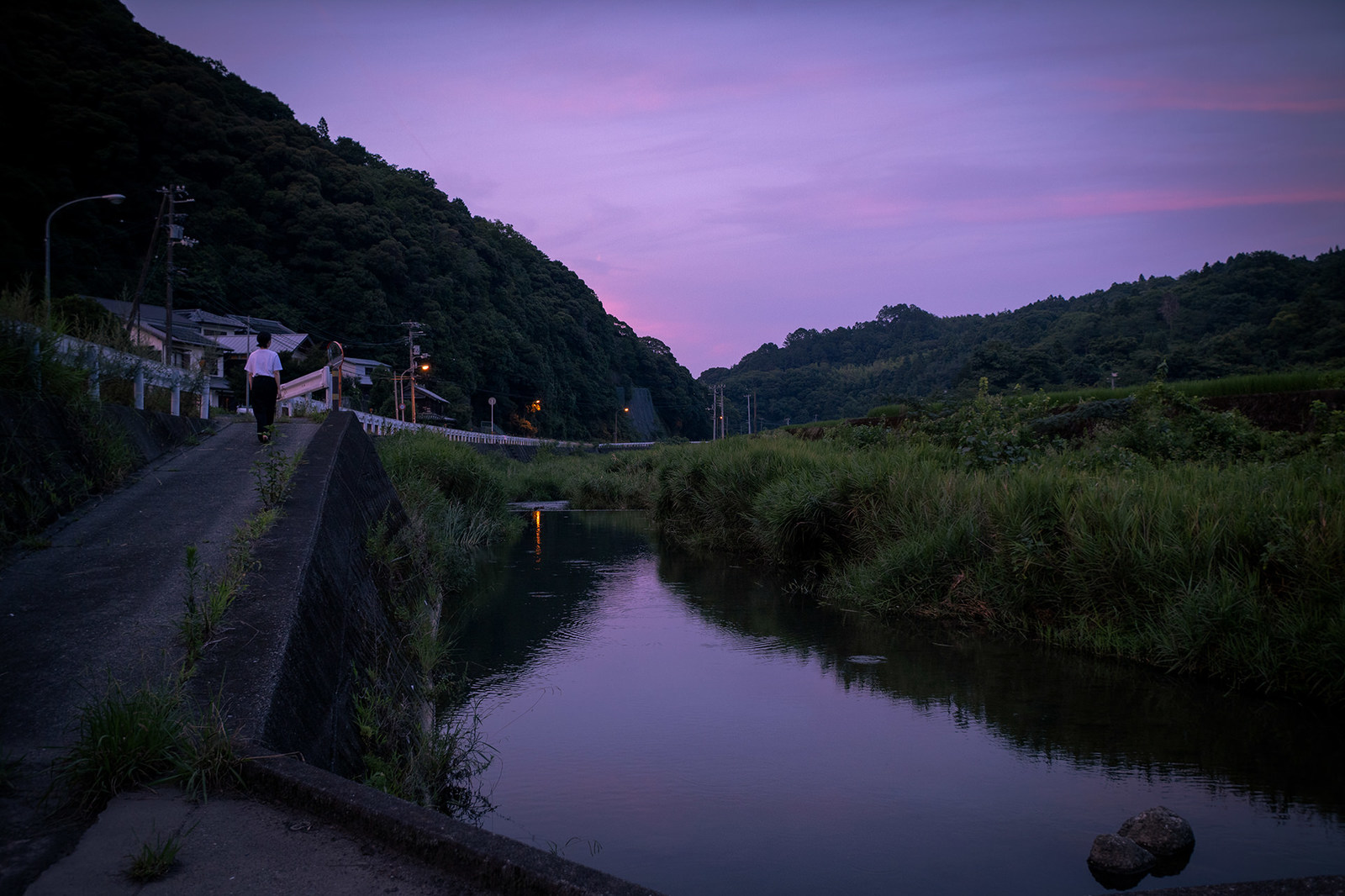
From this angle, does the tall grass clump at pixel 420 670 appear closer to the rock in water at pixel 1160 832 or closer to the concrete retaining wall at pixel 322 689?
the concrete retaining wall at pixel 322 689

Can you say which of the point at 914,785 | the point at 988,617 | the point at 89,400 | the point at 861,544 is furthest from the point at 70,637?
the point at 861,544

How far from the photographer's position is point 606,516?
26359 mm

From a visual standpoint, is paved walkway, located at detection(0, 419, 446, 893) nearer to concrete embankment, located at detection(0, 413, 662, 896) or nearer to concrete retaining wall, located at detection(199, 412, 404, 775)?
concrete embankment, located at detection(0, 413, 662, 896)

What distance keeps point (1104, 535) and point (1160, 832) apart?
3.92m

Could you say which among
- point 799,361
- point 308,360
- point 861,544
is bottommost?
point 861,544

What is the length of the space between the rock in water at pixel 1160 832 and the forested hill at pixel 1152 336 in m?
17.6

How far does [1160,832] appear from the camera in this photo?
4234mm

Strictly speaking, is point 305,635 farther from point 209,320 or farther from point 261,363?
point 209,320

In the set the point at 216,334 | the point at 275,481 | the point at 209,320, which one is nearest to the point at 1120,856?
the point at 275,481

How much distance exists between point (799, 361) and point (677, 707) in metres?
129

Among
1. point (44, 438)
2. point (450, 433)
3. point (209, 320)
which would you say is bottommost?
point (44, 438)

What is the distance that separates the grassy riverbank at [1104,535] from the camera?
6.34m

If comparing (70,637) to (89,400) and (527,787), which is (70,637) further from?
(89,400)

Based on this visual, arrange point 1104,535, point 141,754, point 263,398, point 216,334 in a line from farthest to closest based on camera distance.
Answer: point 216,334 < point 263,398 < point 1104,535 < point 141,754
